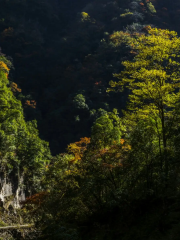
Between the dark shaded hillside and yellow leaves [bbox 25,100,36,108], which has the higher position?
the dark shaded hillside

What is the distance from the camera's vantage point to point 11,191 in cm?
2161

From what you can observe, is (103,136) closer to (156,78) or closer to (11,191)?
(156,78)

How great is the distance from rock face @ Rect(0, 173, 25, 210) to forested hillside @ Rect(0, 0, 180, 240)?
9cm

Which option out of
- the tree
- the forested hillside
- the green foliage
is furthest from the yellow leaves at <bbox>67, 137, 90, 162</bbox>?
the tree

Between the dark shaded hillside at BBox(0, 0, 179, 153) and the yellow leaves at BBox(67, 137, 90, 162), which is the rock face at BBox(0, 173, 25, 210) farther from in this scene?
the dark shaded hillside at BBox(0, 0, 179, 153)

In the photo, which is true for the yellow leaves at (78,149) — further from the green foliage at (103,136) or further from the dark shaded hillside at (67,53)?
the dark shaded hillside at (67,53)

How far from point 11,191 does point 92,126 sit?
12256 millimetres

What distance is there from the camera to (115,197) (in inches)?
359

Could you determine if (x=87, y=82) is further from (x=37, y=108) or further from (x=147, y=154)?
(x=147, y=154)

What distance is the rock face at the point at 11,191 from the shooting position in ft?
63.6

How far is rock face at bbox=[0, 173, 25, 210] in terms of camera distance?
63.6ft

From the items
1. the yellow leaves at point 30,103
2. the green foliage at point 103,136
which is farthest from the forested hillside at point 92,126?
the yellow leaves at point 30,103

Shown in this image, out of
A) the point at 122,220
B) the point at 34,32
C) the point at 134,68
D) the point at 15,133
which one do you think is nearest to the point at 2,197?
the point at 15,133

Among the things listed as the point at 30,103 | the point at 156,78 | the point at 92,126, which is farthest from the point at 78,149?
the point at 30,103
